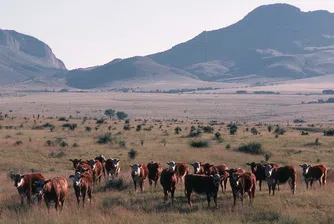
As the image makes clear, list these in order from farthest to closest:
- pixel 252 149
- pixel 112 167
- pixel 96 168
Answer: pixel 252 149
pixel 112 167
pixel 96 168

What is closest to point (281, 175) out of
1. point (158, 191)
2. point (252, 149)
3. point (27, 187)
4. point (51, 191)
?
point (158, 191)

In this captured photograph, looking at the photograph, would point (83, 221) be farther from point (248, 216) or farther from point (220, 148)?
point (220, 148)

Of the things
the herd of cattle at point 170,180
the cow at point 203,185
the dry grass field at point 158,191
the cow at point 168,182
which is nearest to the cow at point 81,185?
the herd of cattle at point 170,180

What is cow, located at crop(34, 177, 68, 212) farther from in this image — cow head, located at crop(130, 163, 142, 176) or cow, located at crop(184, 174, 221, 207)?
cow, located at crop(184, 174, 221, 207)

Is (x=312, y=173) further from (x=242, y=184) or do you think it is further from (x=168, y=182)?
(x=168, y=182)

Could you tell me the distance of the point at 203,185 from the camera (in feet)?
58.2

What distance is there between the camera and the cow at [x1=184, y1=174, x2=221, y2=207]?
17380 mm

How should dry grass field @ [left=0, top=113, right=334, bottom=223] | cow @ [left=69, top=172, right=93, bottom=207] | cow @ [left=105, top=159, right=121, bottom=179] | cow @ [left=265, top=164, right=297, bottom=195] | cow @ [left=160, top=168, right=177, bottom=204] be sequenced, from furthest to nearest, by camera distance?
1. cow @ [left=105, top=159, right=121, bottom=179]
2. cow @ [left=265, top=164, right=297, bottom=195]
3. cow @ [left=160, top=168, right=177, bottom=204]
4. cow @ [left=69, top=172, right=93, bottom=207]
5. dry grass field @ [left=0, top=113, right=334, bottom=223]

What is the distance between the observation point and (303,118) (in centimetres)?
10769

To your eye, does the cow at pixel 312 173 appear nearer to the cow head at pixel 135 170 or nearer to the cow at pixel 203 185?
the cow at pixel 203 185

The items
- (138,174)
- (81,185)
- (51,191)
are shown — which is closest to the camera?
(51,191)

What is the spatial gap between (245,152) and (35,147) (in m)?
17.2

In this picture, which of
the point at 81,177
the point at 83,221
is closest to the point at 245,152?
the point at 81,177

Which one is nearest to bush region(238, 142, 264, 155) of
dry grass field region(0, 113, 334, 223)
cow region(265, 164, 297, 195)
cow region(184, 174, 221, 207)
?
dry grass field region(0, 113, 334, 223)
